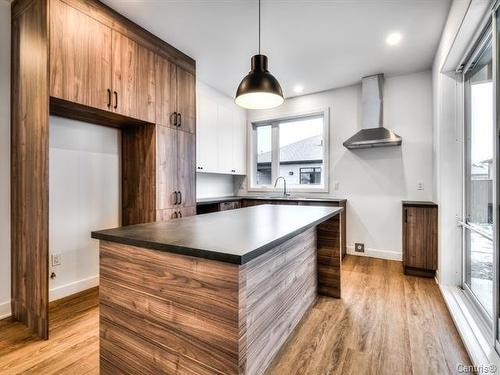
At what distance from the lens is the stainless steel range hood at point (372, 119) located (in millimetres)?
3615

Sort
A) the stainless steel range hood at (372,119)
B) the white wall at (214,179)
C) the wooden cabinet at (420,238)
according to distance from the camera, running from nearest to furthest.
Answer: the wooden cabinet at (420,238) → the stainless steel range hood at (372,119) → the white wall at (214,179)

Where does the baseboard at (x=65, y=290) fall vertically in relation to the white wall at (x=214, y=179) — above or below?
below

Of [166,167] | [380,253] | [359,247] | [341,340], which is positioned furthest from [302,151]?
[341,340]

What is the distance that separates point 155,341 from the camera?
48.9 inches

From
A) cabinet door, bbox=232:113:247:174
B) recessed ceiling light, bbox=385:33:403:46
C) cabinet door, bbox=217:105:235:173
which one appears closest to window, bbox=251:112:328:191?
cabinet door, bbox=232:113:247:174

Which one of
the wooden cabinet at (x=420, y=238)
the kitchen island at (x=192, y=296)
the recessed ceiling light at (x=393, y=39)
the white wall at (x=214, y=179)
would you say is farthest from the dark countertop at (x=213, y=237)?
the white wall at (x=214, y=179)

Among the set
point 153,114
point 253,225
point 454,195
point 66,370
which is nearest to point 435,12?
point 454,195

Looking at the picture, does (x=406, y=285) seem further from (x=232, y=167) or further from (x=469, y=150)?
(x=232, y=167)

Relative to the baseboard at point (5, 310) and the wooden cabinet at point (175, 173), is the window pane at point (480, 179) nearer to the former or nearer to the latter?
the wooden cabinet at point (175, 173)

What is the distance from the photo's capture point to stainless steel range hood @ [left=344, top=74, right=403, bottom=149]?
3.62 metres

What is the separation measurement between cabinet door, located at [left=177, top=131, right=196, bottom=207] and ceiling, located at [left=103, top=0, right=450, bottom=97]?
3.50 ft

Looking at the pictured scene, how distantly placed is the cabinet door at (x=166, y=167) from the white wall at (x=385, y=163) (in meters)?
2.57

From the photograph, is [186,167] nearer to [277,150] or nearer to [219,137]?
[219,137]

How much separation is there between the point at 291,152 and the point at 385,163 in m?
1.61
